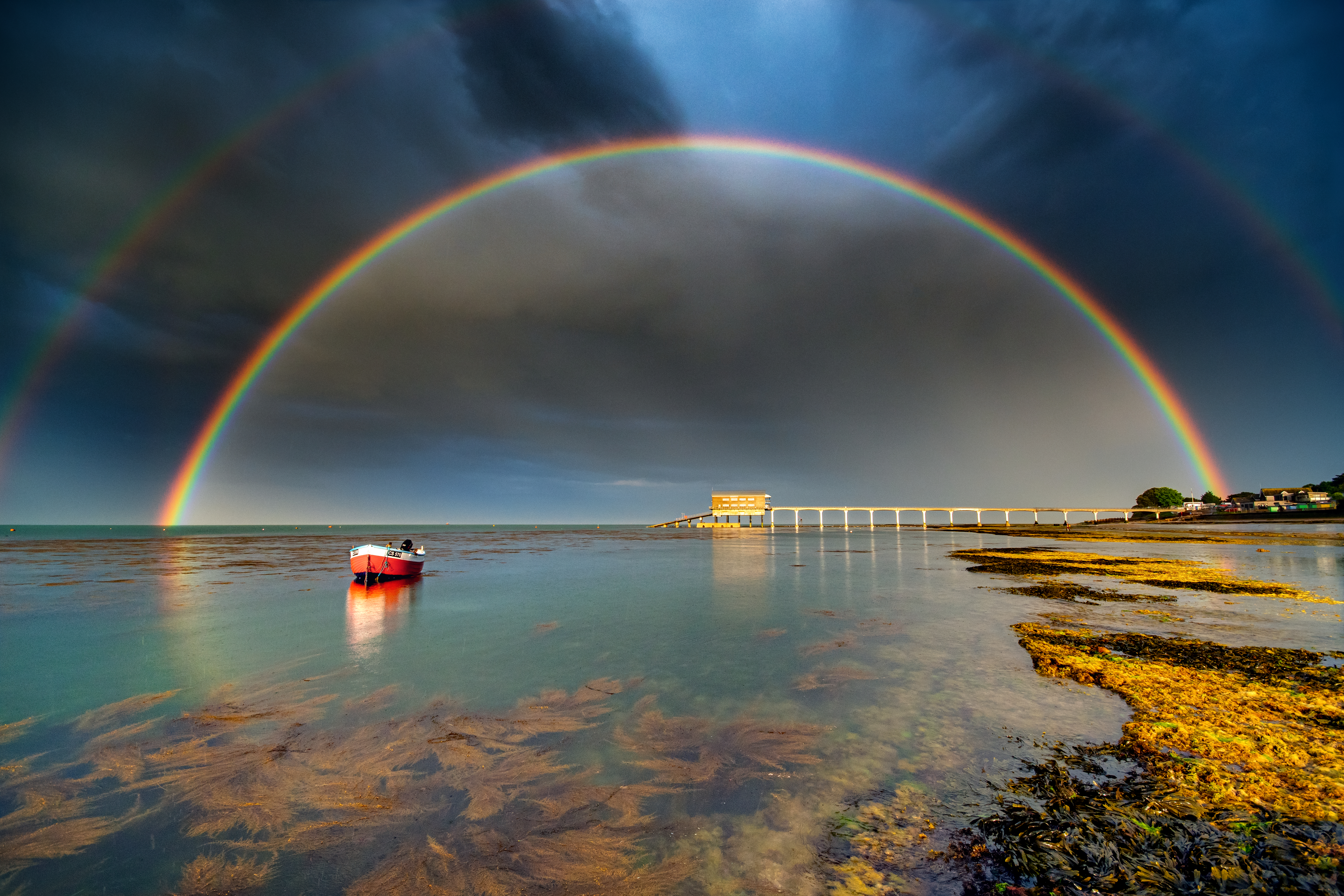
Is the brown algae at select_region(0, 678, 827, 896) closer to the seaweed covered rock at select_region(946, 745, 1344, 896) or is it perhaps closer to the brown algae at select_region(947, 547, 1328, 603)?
the seaweed covered rock at select_region(946, 745, 1344, 896)

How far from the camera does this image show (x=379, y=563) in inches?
1242

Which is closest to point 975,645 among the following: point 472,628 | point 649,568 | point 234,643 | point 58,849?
point 472,628

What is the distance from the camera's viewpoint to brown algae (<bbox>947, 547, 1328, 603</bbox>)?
73.2ft

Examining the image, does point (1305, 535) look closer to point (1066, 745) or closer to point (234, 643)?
point (1066, 745)

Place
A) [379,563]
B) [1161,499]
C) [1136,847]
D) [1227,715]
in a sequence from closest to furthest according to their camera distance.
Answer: [1136,847] → [1227,715] → [379,563] → [1161,499]

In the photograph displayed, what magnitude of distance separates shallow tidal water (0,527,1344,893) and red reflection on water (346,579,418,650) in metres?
0.30

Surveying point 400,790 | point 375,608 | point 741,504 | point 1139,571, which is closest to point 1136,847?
point 400,790

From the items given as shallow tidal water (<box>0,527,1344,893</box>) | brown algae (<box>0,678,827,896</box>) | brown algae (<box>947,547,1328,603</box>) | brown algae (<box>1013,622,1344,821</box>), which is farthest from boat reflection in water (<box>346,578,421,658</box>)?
brown algae (<box>947,547,1328,603</box>)

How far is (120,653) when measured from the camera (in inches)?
623

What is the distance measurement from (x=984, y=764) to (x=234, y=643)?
19.8 metres

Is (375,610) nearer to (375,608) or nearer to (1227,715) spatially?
(375,608)

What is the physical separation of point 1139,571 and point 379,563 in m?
42.5

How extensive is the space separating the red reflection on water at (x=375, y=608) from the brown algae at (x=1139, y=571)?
31.4 meters

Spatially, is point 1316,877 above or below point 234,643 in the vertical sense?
above
